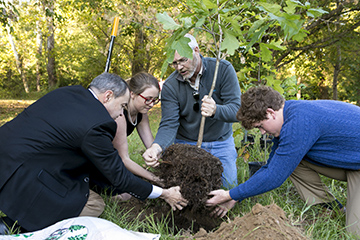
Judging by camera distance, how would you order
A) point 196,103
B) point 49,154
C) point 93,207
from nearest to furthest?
1. point 49,154
2. point 93,207
3. point 196,103

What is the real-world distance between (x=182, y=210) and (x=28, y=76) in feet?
98.6

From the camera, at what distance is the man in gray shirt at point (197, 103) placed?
3.19 m

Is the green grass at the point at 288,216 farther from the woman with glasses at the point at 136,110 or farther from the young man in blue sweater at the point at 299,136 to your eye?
the woman with glasses at the point at 136,110

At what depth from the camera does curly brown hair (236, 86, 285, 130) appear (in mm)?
2258

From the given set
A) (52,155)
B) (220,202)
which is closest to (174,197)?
(220,202)

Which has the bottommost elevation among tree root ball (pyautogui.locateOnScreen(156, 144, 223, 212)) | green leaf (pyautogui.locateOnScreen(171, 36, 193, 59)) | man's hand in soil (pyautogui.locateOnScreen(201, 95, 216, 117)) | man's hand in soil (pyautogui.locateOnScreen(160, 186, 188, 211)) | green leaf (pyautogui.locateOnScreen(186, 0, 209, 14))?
man's hand in soil (pyautogui.locateOnScreen(160, 186, 188, 211))

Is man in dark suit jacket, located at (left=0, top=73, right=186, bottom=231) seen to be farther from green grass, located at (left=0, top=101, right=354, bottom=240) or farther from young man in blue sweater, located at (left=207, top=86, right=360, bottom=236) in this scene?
young man in blue sweater, located at (left=207, top=86, right=360, bottom=236)

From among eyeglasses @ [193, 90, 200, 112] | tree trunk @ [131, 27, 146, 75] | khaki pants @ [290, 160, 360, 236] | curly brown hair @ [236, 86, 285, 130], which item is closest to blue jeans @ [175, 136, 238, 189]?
eyeglasses @ [193, 90, 200, 112]

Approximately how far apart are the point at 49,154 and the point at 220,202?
4.67 ft

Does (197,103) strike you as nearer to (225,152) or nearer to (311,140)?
(225,152)

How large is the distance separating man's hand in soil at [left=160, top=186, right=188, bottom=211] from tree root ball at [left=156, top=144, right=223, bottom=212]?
1.5 inches

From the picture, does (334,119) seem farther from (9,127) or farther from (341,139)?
(9,127)

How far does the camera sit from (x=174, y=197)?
8.29ft

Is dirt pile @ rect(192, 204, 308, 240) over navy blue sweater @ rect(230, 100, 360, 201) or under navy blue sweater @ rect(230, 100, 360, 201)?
under
